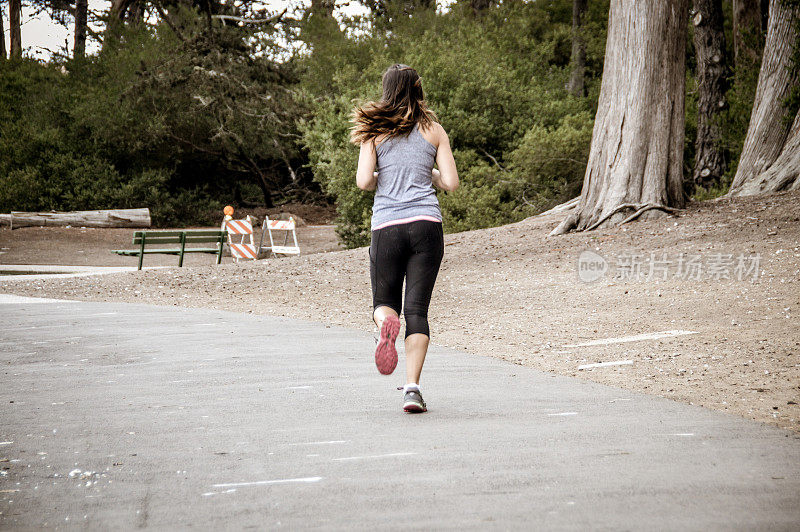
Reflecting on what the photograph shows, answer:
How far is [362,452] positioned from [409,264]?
1.22 metres

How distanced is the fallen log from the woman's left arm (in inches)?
1027

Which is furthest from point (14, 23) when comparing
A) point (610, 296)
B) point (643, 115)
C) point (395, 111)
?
point (395, 111)

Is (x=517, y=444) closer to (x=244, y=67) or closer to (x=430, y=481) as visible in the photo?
(x=430, y=481)

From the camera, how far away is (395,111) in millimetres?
4754

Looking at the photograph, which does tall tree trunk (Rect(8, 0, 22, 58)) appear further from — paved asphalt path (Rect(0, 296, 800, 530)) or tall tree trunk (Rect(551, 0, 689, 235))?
paved asphalt path (Rect(0, 296, 800, 530))

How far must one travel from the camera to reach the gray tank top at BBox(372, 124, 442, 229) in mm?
4734

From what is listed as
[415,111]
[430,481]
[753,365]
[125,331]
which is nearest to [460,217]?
[125,331]

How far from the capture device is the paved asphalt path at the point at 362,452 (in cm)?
309

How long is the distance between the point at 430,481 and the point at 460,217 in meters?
16.8

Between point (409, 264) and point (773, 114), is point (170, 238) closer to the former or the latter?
point (773, 114)

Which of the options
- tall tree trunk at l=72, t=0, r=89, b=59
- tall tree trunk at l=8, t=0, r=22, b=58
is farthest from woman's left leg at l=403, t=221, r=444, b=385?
tall tree trunk at l=8, t=0, r=22, b=58

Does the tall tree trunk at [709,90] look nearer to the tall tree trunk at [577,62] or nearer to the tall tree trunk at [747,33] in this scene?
the tall tree trunk at [747,33]

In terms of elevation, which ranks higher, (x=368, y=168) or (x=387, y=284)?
(x=368, y=168)

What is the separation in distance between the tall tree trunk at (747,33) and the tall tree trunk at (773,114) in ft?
8.22
